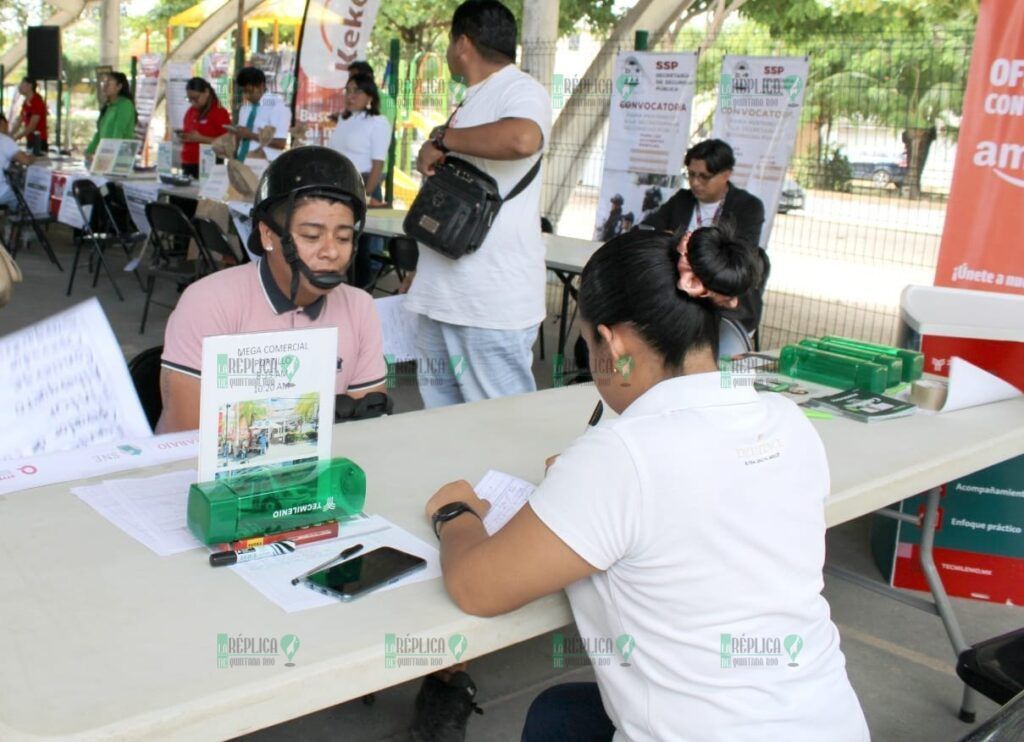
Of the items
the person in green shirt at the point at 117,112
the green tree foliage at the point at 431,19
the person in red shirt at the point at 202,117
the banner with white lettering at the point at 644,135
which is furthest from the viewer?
the green tree foliage at the point at 431,19

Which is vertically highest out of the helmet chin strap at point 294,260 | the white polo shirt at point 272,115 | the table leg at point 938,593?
the white polo shirt at point 272,115

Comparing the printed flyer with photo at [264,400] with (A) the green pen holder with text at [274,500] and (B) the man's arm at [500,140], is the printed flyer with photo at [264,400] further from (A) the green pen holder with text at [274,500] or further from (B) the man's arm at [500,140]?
(B) the man's arm at [500,140]

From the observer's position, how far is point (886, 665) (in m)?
2.74

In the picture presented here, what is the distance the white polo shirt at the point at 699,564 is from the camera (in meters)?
1.20

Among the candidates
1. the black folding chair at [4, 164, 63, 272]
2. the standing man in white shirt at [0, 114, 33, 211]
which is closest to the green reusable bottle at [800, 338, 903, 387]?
the black folding chair at [4, 164, 63, 272]

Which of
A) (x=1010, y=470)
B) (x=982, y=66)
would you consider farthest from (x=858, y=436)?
(x=982, y=66)

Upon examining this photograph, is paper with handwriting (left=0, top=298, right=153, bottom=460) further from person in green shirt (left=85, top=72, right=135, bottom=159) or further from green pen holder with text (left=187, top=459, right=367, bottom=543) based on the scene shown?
person in green shirt (left=85, top=72, right=135, bottom=159)

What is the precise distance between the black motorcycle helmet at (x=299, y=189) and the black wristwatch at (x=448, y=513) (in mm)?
765

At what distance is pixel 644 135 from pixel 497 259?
3.74m

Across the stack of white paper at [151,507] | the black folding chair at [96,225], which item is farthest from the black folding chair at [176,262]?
the stack of white paper at [151,507]

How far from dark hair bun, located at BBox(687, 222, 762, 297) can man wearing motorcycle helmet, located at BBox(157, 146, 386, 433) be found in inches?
38.9

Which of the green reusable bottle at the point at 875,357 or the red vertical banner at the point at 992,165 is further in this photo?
the red vertical banner at the point at 992,165

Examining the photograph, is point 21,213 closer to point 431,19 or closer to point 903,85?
point 903,85

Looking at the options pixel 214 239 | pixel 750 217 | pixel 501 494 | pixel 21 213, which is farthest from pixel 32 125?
pixel 501 494
